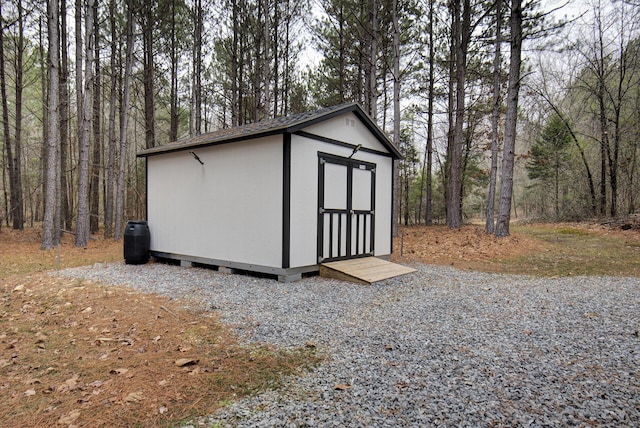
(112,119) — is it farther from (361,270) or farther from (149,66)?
(361,270)

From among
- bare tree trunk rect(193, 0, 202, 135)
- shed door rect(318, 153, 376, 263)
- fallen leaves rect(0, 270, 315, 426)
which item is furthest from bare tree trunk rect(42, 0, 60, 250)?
shed door rect(318, 153, 376, 263)

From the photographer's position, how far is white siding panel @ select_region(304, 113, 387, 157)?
568 cm

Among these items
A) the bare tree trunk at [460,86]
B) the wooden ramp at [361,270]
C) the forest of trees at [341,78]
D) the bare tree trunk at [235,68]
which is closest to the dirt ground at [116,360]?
the wooden ramp at [361,270]

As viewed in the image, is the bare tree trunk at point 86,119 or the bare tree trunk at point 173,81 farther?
the bare tree trunk at point 173,81

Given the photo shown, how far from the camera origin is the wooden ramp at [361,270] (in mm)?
5121

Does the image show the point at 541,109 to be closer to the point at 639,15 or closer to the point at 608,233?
the point at 639,15

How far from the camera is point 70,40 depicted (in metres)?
10.6

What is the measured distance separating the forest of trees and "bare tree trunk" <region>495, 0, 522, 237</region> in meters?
0.04

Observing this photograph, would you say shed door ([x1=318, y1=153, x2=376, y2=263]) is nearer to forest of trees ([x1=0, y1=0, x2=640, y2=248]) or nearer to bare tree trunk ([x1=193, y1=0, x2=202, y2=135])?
forest of trees ([x1=0, y1=0, x2=640, y2=248])

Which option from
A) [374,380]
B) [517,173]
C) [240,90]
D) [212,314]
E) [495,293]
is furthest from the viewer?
[517,173]

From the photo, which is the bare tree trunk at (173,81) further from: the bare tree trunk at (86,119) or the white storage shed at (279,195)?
the white storage shed at (279,195)

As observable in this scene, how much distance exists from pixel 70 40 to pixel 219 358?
1251 centimetres

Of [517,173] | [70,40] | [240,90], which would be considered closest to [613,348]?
[240,90]

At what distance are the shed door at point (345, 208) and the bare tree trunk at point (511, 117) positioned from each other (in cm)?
438
